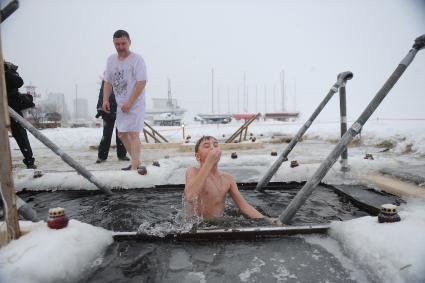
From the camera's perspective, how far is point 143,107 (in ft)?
16.3

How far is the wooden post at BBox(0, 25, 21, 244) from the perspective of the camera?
1659mm

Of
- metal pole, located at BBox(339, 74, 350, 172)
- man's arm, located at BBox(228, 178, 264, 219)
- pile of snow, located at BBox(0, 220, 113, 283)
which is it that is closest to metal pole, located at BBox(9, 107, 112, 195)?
pile of snow, located at BBox(0, 220, 113, 283)

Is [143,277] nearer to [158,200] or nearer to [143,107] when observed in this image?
[158,200]

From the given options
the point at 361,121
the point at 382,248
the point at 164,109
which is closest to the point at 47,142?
the point at 361,121

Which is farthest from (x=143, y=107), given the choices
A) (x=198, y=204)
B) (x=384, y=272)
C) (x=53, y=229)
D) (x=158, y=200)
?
(x=384, y=272)

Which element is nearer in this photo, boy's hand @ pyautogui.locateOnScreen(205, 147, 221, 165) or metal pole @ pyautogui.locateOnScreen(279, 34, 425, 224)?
metal pole @ pyautogui.locateOnScreen(279, 34, 425, 224)

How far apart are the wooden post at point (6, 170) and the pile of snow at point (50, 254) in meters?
0.12

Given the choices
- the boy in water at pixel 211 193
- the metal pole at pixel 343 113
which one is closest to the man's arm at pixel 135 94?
the boy in water at pixel 211 193

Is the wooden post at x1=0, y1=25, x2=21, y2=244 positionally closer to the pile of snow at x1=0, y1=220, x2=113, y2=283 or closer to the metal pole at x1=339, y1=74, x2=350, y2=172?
the pile of snow at x1=0, y1=220, x2=113, y2=283

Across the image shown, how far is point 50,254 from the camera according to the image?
5.65ft

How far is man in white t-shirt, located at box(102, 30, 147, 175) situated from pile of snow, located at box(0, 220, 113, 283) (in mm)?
2562

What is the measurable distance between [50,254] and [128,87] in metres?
3.45

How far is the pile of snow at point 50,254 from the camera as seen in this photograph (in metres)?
1.57

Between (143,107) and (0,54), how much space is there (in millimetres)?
3327
